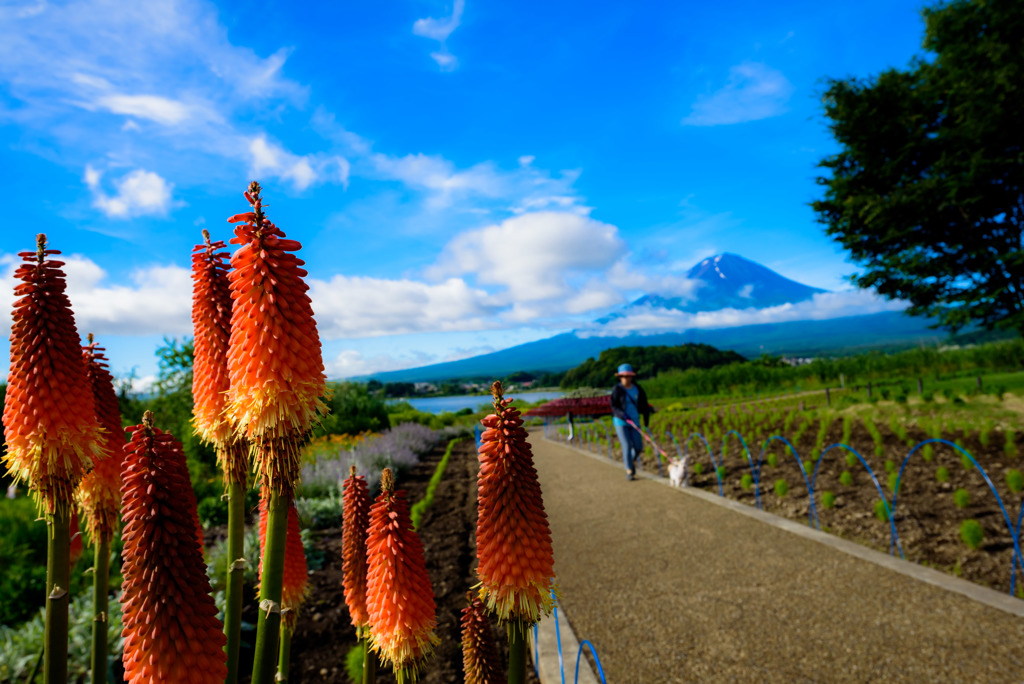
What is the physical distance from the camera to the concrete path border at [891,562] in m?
5.13

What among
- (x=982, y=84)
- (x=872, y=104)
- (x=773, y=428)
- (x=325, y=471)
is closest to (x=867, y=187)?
(x=872, y=104)

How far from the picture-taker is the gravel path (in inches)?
174

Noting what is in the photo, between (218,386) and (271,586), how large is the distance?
2.39ft

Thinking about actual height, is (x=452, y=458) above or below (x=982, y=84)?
below

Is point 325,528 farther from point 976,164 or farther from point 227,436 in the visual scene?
point 976,164

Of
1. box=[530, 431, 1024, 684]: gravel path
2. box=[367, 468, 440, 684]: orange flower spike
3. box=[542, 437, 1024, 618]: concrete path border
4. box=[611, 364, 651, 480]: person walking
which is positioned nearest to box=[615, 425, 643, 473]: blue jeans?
box=[611, 364, 651, 480]: person walking

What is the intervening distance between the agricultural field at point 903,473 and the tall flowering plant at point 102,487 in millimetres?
7654

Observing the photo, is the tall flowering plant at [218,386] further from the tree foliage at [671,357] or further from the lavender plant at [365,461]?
the tree foliage at [671,357]

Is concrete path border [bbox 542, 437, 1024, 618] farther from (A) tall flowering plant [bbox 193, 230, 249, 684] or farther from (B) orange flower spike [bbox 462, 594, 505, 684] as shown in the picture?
(A) tall flowering plant [bbox 193, 230, 249, 684]

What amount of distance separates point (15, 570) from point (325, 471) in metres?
5.91

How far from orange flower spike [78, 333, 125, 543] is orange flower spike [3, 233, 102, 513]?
0.29 m

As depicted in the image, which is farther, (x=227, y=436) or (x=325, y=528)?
(x=325, y=528)

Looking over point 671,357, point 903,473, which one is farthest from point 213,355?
point 671,357

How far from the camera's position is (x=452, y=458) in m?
16.8
